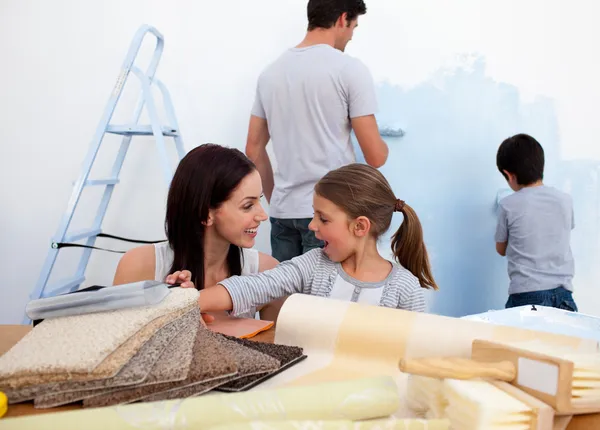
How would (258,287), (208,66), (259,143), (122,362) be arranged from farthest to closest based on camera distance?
(208,66), (259,143), (258,287), (122,362)

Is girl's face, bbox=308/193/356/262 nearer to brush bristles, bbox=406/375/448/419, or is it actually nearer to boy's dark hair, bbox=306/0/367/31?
brush bristles, bbox=406/375/448/419

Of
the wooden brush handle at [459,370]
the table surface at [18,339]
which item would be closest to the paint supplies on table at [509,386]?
the wooden brush handle at [459,370]

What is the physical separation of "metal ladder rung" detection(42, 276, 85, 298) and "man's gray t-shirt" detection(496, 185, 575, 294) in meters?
1.64

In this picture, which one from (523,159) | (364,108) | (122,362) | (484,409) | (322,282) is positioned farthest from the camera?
(523,159)

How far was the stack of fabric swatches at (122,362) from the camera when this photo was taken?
652 mm

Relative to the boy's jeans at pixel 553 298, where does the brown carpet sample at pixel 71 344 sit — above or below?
above

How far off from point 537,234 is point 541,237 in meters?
0.02

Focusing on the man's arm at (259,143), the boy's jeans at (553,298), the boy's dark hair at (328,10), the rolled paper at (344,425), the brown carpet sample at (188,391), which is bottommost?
the boy's jeans at (553,298)

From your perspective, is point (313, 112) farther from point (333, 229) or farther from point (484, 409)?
point (484, 409)

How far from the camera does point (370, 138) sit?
2004 mm

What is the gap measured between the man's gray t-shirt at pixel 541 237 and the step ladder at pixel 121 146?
128 centimetres

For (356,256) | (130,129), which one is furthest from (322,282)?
(130,129)

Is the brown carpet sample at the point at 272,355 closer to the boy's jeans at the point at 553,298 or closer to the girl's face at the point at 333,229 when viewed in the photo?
the girl's face at the point at 333,229

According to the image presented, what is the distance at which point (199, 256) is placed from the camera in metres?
1.45
